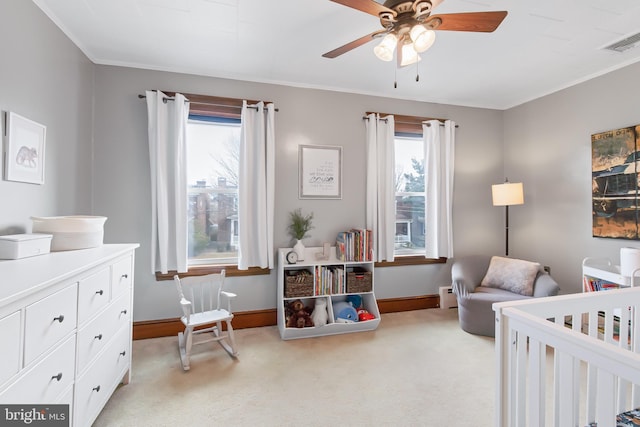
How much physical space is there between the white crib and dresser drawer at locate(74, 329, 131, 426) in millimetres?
1922

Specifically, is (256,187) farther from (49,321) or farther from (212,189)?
(49,321)

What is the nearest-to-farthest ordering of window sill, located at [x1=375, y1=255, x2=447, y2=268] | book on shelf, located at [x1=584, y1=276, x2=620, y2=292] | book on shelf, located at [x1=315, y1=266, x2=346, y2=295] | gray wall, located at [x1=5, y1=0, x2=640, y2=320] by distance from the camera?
gray wall, located at [x1=5, y1=0, x2=640, y2=320], book on shelf, located at [x1=584, y1=276, x2=620, y2=292], book on shelf, located at [x1=315, y1=266, x2=346, y2=295], window sill, located at [x1=375, y1=255, x2=447, y2=268]

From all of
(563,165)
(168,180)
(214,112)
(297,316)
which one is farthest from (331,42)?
(563,165)

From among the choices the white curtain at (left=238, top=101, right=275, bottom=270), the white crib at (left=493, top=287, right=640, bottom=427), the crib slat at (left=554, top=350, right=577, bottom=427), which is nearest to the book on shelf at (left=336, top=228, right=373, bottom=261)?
the white curtain at (left=238, top=101, right=275, bottom=270)

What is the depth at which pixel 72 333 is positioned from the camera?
134 centimetres

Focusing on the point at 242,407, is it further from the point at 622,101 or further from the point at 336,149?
the point at 622,101

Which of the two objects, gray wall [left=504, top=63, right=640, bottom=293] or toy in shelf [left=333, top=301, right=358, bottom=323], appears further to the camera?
toy in shelf [left=333, top=301, right=358, bottom=323]

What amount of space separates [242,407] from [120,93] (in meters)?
2.84

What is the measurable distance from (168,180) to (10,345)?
6.63ft

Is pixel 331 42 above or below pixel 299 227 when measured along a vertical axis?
above

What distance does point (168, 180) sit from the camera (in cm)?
279

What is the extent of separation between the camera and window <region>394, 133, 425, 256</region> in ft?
12.0

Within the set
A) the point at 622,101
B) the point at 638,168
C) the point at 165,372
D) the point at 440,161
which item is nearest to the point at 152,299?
the point at 165,372

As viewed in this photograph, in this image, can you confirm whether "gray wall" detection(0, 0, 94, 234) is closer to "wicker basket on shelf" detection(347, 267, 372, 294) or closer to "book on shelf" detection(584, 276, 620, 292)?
"wicker basket on shelf" detection(347, 267, 372, 294)
